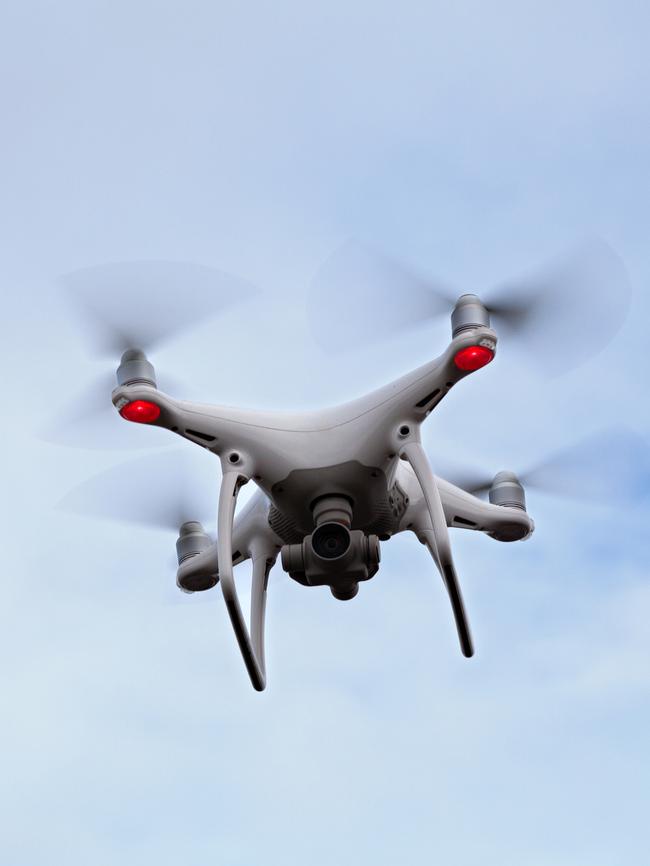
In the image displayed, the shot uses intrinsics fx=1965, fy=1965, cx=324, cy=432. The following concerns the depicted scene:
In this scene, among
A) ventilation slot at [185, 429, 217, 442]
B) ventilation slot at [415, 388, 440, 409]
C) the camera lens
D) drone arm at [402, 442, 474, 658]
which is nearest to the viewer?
drone arm at [402, 442, 474, 658]

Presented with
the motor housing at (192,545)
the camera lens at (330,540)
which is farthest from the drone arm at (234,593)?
the motor housing at (192,545)

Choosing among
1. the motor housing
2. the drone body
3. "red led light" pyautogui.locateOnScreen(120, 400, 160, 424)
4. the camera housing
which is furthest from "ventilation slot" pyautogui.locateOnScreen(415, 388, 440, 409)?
the motor housing

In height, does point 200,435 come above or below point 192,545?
above

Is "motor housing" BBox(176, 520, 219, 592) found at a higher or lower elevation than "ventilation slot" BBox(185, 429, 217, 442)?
lower

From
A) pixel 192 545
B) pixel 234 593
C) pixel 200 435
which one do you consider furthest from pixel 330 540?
A: pixel 192 545

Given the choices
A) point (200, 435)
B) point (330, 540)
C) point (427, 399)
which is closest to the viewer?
point (427, 399)

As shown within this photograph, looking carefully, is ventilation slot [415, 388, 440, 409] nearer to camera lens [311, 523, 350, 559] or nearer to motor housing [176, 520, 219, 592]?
camera lens [311, 523, 350, 559]

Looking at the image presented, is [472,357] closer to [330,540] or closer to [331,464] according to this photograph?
[331,464]
